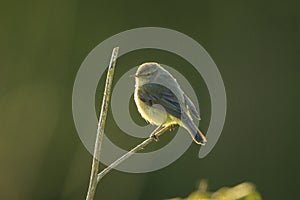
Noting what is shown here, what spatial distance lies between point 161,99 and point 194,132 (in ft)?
0.99

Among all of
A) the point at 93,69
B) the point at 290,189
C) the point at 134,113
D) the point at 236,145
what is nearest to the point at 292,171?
the point at 290,189

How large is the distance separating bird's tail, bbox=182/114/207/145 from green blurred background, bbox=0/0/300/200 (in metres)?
1.32

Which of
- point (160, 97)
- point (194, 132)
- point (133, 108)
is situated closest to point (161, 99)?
point (160, 97)

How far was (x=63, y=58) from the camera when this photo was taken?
10.7 ft

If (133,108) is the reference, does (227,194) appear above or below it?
below

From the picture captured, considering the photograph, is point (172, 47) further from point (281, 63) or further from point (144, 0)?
point (281, 63)

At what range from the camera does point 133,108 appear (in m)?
3.21

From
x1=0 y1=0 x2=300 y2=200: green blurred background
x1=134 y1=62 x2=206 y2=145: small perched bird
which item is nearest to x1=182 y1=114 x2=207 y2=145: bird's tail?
x1=134 y1=62 x2=206 y2=145: small perched bird

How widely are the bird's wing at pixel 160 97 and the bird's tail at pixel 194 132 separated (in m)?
0.07

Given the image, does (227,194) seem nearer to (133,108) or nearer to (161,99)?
(161,99)

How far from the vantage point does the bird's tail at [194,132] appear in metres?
1.64

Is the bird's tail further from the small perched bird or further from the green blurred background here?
the green blurred background

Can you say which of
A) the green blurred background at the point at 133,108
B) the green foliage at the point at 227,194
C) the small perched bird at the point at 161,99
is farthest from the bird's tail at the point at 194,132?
the green blurred background at the point at 133,108

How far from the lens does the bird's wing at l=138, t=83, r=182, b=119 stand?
187 centimetres
